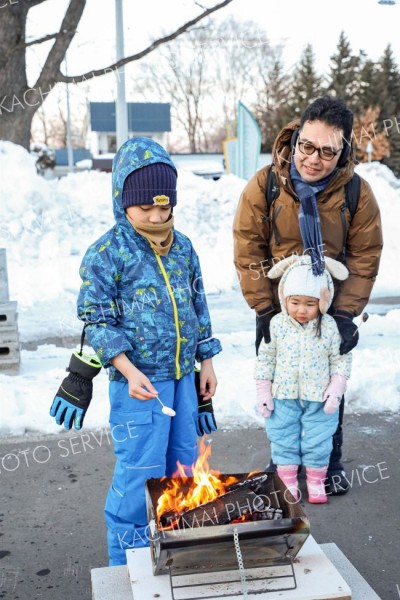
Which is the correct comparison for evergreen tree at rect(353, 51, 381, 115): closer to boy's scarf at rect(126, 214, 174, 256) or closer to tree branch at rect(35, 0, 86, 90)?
tree branch at rect(35, 0, 86, 90)

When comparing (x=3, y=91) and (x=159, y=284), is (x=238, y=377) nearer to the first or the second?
(x=159, y=284)

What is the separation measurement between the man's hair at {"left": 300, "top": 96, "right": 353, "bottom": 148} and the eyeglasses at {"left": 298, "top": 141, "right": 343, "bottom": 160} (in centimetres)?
11

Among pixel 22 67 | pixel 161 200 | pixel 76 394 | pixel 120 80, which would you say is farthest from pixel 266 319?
pixel 22 67

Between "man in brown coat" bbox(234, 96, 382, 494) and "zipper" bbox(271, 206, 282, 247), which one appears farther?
"zipper" bbox(271, 206, 282, 247)

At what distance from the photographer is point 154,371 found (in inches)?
119

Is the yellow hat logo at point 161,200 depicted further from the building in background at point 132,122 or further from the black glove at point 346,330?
the building in background at point 132,122

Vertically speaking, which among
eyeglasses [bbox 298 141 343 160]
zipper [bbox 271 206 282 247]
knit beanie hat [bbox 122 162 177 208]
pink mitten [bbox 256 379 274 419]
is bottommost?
pink mitten [bbox 256 379 274 419]

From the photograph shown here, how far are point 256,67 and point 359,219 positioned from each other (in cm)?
5126

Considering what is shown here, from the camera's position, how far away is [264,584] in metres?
2.41

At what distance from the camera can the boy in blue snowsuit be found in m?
2.93

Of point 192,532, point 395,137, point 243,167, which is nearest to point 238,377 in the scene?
point 192,532

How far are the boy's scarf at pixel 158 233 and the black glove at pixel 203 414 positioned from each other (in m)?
0.65

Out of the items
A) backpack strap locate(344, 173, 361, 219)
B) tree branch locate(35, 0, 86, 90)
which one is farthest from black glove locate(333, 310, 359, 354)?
tree branch locate(35, 0, 86, 90)

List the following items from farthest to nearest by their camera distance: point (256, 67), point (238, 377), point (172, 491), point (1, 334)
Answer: point (256, 67)
point (1, 334)
point (238, 377)
point (172, 491)
